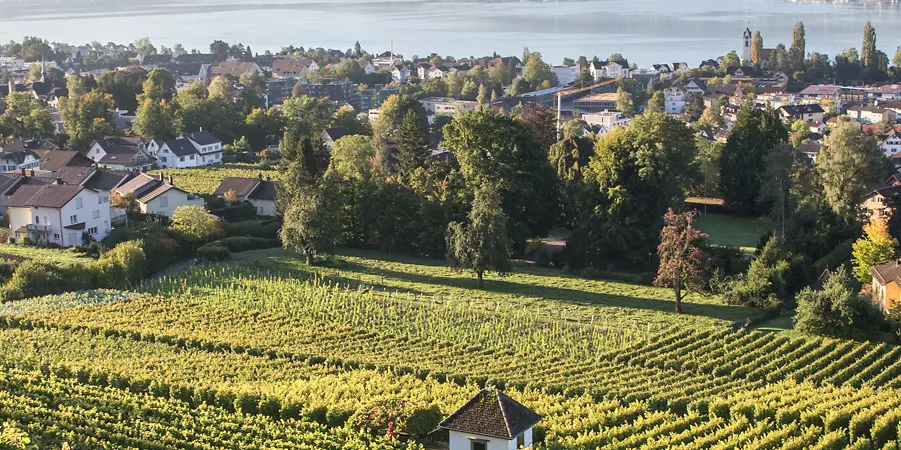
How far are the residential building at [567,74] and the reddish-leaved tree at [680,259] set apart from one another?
70.5m

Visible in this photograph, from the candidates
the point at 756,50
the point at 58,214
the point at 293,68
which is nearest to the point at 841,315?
the point at 58,214

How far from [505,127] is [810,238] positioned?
10.9 metres

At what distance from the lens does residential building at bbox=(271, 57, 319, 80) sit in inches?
4092

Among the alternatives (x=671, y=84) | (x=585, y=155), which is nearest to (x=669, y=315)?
(x=585, y=155)

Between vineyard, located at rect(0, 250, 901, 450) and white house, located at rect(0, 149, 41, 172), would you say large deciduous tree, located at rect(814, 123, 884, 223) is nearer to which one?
vineyard, located at rect(0, 250, 901, 450)

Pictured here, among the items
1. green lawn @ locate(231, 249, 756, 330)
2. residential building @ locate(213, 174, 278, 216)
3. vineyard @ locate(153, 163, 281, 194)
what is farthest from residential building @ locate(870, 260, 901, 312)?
vineyard @ locate(153, 163, 281, 194)

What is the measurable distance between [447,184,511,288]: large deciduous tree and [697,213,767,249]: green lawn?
973 cm

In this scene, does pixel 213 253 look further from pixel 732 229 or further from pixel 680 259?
pixel 732 229

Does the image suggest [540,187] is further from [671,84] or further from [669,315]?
[671,84]

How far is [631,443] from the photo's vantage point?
773 inches

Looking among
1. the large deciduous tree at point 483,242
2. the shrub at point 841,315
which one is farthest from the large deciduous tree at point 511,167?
the shrub at point 841,315

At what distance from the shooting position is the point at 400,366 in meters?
24.6

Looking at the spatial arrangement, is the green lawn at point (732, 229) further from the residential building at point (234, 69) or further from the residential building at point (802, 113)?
the residential building at point (234, 69)

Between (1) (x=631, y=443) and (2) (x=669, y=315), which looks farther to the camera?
(2) (x=669, y=315)
